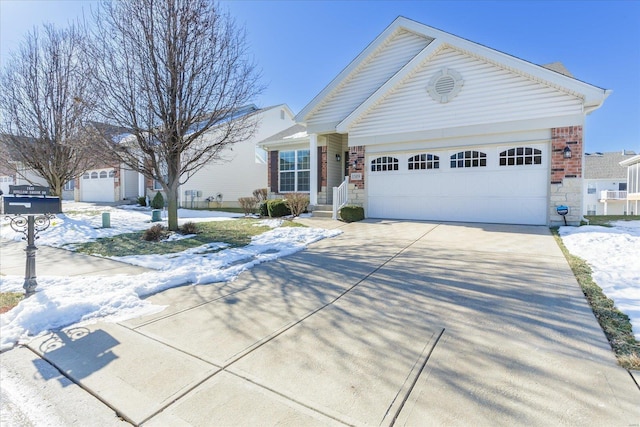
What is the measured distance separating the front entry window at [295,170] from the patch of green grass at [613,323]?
41.5 feet

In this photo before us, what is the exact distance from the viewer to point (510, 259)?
5914 millimetres

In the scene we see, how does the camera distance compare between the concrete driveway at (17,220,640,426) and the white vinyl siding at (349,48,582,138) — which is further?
the white vinyl siding at (349,48,582,138)

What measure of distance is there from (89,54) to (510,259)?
36.8 ft

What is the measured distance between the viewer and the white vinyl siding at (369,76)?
12.8 metres

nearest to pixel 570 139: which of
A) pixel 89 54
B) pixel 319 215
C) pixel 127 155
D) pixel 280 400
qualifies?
pixel 319 215

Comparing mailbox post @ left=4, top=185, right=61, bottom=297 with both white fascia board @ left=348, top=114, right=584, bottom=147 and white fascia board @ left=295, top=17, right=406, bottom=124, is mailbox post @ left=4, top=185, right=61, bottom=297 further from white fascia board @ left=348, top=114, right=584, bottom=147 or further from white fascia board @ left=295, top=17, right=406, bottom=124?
white fascia board @ left=295, top=17, right=406, bottom=124

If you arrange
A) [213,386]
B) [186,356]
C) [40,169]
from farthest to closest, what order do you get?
1. [40,169]
2. [186,356]
3. [213,386]

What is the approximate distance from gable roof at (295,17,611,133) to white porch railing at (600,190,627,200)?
23570mm

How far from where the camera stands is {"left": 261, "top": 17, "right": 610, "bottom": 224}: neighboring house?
9656 millimetres

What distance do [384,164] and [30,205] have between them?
10.6 m

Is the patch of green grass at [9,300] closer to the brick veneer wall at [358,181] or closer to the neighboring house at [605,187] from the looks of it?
the brick veneer wall at [358,181]

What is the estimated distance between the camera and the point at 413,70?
451 inches

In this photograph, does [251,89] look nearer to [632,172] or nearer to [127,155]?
[127,155]

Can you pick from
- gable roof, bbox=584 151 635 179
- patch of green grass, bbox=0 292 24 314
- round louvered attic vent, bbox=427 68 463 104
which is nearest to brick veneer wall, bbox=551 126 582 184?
round louvered attic vent, bbox=427 68 463 104
